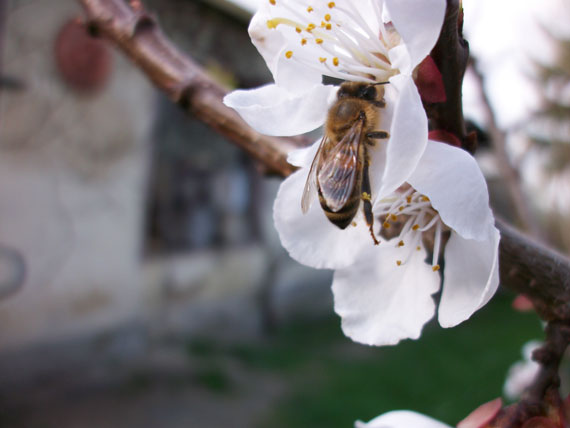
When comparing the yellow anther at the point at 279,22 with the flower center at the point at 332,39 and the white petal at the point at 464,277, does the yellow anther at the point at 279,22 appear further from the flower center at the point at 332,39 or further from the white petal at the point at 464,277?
the white petal at the point at 464,277

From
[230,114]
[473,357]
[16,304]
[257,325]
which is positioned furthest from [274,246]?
[230,114]

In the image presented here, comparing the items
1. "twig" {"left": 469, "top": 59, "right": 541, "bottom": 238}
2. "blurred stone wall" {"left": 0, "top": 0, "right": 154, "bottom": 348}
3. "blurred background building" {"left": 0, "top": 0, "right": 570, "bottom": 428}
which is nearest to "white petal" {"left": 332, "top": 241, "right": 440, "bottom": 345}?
"twig" {"left": 469, "top": 59, "right": 541, "bottom": 238}

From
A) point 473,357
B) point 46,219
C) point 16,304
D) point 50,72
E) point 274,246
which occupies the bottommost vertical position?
point 473,357

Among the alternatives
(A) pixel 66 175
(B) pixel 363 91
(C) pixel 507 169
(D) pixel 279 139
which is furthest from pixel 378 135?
(A) pixel 66 175

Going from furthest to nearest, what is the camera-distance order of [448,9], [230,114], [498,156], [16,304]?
[16,304]
[498,156]
[230,114]
[448,9]

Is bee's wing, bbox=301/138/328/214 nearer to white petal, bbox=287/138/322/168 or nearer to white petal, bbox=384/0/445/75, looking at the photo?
white petal, bbox=287/138/322/168

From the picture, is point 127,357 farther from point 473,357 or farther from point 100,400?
point 473,357
